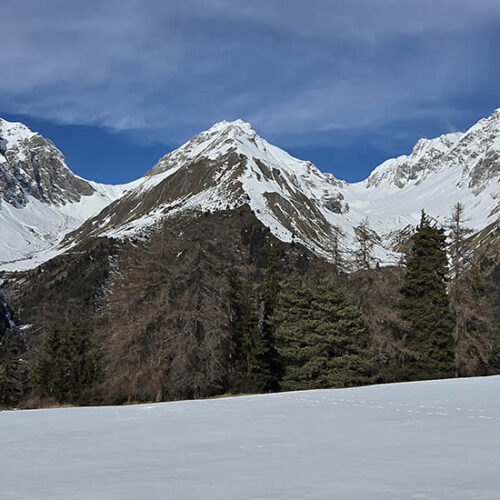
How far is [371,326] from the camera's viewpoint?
132 ft

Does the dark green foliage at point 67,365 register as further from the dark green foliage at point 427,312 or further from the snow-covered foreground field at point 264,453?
the snow-covered foreground field at point 264,453

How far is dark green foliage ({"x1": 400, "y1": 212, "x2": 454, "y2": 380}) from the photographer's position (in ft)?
124

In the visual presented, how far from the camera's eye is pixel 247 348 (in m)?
38.6

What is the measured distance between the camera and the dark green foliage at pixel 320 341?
1359 inches

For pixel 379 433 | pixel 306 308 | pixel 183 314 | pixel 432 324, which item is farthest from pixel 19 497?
pixel 432 324

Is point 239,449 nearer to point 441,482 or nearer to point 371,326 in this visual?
point 441,482

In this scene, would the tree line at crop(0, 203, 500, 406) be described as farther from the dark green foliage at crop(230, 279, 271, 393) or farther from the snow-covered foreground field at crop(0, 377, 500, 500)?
the snow-covered foreground field at crop(0, 377, 500, 500)

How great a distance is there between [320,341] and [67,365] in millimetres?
23803

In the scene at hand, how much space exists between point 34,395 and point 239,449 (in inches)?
1871

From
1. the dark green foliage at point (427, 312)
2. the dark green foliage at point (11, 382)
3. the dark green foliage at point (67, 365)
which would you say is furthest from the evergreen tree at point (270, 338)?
the dark green foliage at point (11, 382)

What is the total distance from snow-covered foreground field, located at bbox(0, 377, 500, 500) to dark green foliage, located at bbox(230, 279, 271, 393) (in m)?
19.6

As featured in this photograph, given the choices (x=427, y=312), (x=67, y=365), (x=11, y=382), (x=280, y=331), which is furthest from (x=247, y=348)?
(x=11, y=382)

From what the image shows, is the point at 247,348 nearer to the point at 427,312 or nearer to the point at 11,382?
the point at 427,312

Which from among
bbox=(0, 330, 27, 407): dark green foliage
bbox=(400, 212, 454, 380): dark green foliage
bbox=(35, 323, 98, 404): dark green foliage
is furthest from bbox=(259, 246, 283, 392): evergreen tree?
bbox=(0, 330, 27, 407): dark green foliage
